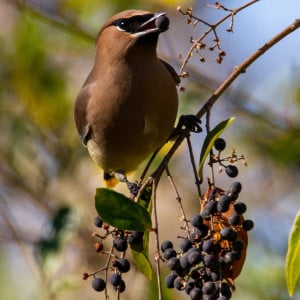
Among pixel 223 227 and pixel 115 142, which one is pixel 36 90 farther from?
pixel 223 227

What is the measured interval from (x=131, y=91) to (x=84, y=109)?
15.1 inches

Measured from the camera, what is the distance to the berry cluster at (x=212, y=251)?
2281mm

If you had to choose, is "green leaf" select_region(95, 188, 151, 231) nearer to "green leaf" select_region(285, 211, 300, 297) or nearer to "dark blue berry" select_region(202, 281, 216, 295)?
"dark blue berry" select_region(202, 281, 216, 295)

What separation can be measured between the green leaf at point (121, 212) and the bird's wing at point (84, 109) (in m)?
1.37

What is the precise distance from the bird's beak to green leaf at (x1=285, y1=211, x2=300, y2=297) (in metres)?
1.04

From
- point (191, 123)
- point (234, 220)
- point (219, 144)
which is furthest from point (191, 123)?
point (234, 220)

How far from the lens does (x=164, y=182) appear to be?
5.07 meters

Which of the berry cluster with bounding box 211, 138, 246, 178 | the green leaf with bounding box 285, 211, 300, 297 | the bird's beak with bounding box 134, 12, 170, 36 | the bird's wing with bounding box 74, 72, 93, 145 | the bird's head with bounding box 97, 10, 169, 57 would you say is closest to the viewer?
the green leaf with bounding box 285, 211, 300, 297

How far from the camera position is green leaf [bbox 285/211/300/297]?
2.34 meters

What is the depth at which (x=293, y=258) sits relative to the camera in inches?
93.0

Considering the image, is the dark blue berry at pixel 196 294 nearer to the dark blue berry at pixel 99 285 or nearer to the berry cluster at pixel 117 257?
the berry cluster at pixel 117 257

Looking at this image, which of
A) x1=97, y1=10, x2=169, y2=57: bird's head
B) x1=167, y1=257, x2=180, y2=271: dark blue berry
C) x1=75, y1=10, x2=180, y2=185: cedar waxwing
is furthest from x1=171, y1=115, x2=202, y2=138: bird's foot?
x1=167, y1=257, x2=180, y2=271: dark blue berry

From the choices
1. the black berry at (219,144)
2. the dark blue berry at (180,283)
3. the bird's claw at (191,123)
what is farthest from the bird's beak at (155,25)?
the dark blue berry at (180,283)

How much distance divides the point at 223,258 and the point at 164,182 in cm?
277
